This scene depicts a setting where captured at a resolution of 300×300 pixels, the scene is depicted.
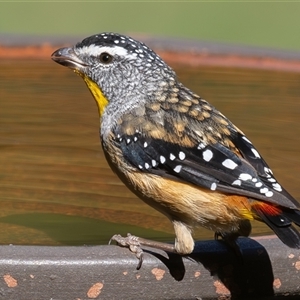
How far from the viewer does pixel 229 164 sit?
510 cm

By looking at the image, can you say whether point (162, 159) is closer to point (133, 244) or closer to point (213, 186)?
point (213, 186)

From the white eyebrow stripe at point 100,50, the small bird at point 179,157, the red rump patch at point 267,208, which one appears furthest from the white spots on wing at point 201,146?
the white eyebrow stripe at point 100,50

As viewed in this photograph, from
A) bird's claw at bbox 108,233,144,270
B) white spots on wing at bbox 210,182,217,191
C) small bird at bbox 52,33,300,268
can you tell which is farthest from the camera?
white spots on wing at bbox 210,182,217,191

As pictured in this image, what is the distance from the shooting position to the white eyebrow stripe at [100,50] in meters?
5.90

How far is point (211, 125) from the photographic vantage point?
542 cm

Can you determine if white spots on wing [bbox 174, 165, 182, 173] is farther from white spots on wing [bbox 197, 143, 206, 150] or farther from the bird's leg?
the bird's leg

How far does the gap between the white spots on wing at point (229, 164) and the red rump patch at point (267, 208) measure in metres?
0.25

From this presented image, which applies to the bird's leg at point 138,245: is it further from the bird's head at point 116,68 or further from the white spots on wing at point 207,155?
the bird's head at point 116,68

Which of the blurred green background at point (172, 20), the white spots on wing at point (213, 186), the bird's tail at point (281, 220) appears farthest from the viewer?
the blurred green background at point (172, 20)

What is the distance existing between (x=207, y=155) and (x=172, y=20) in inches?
642

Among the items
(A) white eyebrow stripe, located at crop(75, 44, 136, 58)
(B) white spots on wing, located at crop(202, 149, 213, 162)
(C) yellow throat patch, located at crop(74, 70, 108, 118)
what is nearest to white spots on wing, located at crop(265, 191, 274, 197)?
(B) white spots on wing, located at crop(202, 149, 213, 162)

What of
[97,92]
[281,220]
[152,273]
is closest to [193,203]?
[281,220]

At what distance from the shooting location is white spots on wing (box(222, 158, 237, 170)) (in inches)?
200

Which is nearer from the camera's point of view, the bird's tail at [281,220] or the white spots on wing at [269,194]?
the bird's tail at [281,220]
